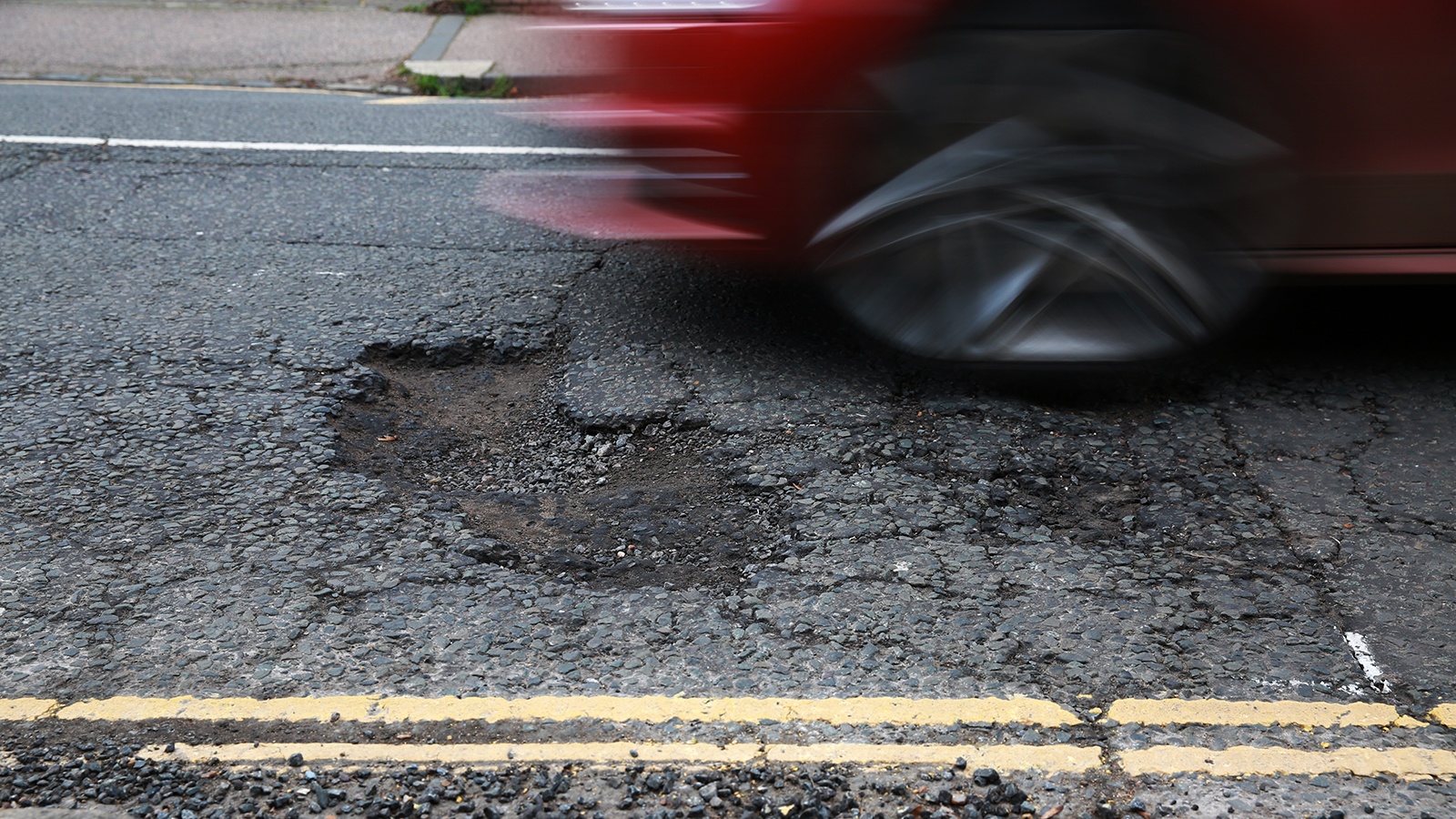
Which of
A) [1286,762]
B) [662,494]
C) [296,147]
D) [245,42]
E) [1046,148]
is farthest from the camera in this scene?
[245,42]

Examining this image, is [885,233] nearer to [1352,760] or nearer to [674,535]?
[674,535]

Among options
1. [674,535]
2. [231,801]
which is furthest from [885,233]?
[231,801]

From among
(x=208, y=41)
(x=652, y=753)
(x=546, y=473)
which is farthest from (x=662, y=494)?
(x=208, y=41)

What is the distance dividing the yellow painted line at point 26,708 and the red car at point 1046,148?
2.15 m

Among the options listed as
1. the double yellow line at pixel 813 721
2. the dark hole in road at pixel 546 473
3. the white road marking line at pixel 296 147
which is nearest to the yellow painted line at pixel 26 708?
the double yellow line at pixel 813 721

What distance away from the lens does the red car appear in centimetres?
354

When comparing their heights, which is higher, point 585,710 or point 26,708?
point 585,710

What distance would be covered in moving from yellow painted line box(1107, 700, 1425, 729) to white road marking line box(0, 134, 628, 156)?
4622 mm

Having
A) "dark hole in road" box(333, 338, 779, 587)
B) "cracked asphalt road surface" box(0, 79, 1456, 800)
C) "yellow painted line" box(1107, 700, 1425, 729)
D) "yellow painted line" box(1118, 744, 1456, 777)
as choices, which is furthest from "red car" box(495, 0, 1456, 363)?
"yellow painted line" box(1118, 744, 1456, 777)

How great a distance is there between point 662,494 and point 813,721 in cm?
101

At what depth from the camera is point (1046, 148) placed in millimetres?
3709

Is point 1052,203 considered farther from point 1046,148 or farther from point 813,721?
point 813,721

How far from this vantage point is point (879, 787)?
238 centimetres

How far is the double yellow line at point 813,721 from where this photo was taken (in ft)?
8.02
